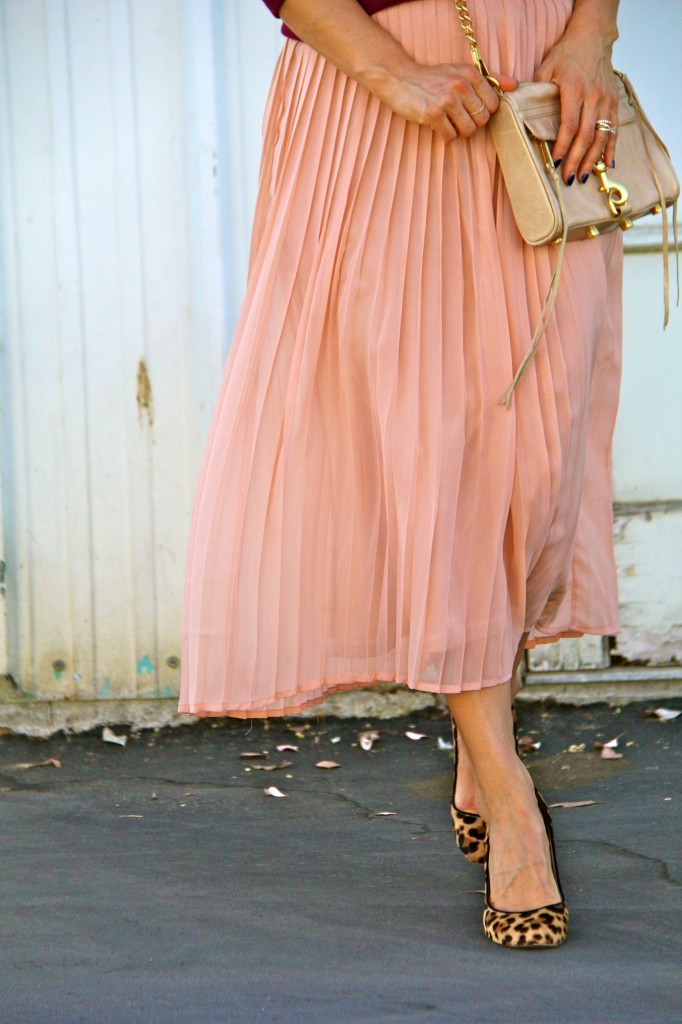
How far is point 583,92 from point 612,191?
164 mm

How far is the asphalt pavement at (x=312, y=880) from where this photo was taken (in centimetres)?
164

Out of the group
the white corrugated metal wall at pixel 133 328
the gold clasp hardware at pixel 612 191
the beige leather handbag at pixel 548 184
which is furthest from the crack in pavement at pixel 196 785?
the gold clasp hardware at pixel 612 191

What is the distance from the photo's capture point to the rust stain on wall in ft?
10.4

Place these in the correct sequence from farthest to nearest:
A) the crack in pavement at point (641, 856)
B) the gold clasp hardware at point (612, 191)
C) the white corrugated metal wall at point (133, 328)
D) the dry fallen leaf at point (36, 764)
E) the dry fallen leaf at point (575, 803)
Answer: the white corrugated metal wall at point (133, 328) → the dry fallen leaf at point (36, 764) → the dry fallen leaf at point (575, 803) → the crack in pavement at point (641, 856) → the gold clasp hardware at point (612, 191)

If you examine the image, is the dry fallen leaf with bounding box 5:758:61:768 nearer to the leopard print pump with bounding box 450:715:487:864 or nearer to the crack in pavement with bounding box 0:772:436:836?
the crack in pavement with bounding box 0:772:436:836

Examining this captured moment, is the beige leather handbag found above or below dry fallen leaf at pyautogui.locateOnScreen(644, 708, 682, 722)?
above

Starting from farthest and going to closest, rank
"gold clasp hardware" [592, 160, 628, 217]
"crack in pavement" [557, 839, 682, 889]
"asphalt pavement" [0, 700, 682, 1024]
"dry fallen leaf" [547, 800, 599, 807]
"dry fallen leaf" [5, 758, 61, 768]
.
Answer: "dry fallen leaf" [5, 758, 61, 768], "dry fallen leaf" [547, 800, 599, 807], "crack in pavement" [557, 839, 682, 889], "gold clasp hardware" [592, 160, 628, 217], "asphalt pavement" [0, 700, 682, 1024]

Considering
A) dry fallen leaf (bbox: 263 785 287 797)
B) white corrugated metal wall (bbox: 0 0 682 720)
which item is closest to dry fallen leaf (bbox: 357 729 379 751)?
dry fallen leaf (bbox: 263 785 287 797)

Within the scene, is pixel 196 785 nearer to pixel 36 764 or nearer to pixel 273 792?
pixel 273 792

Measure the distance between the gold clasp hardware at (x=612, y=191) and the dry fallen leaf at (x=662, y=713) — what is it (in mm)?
1665

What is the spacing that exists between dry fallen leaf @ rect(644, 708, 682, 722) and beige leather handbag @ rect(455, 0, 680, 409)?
62.1 inches

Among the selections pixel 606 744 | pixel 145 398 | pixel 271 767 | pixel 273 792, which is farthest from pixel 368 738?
pixel 145 398

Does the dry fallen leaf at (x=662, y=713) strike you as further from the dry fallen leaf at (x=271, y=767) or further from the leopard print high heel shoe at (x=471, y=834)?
the leopard print high heel shoe at (x=471, y=834)

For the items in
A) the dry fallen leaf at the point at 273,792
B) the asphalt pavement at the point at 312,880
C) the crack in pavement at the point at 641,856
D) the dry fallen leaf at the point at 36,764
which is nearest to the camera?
the asphalt pavement at the point at 312,880
